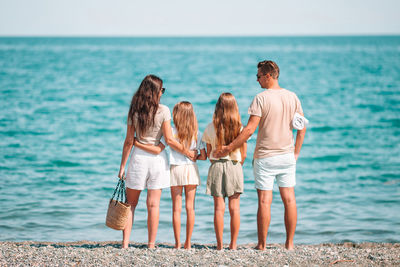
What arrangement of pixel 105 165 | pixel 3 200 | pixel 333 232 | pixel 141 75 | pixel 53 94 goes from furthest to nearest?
1. pixel 141 75
2. pixel 53 94
3. pixel 105 165
4. pixel 3 200
5. pixel 333 232

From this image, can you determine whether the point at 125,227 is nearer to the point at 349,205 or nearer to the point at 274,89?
the point at 274,89

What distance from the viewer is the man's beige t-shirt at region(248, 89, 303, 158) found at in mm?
4793

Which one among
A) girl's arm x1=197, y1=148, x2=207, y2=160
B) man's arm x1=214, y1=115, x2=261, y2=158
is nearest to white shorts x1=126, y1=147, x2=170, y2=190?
girl's arm x1=197, y1=148, x2=207, y2=160

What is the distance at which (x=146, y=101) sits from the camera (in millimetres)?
4824

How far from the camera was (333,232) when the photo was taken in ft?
24.1

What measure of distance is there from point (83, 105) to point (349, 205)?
18228mm

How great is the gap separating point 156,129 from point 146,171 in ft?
1.49

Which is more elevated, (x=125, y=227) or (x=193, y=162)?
(x=193, y=162)

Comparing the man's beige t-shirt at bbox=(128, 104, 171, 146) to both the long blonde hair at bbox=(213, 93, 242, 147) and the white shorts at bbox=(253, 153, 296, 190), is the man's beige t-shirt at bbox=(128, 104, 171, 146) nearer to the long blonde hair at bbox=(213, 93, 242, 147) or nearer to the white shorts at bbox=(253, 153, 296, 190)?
the long blonde hair at bbox=(213, 93, 242, 147)

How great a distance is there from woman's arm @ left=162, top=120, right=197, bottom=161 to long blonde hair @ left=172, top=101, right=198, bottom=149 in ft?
0.21

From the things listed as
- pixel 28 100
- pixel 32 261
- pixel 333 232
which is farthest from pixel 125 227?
pixel 28 100

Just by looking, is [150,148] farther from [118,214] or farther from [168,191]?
[168,191]

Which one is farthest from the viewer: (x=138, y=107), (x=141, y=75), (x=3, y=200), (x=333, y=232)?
(x=141, y=75)

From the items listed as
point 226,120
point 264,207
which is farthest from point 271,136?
point 264,207
